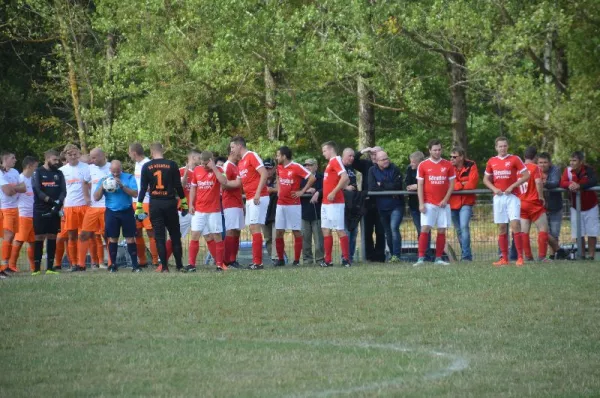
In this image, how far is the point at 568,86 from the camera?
36.4 m

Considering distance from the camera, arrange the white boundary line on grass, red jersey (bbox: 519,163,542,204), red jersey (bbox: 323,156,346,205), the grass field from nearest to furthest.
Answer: the white boundary line on grass < the grass field < red jersey (bbox: 323,156,346,205) < red jersey (bbox: 519,163,542,204)

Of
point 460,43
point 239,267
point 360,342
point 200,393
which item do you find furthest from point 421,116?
point 200,393

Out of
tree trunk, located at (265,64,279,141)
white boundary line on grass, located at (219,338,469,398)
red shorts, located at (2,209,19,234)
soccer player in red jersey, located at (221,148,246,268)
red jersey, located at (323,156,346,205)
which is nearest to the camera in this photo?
white boundary line on grass, located at (219,338,469,398)

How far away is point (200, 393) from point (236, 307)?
517 cm

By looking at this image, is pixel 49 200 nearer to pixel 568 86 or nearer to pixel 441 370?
pixel 441 370

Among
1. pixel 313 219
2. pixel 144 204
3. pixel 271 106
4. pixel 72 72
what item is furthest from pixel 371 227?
pixel 72 72

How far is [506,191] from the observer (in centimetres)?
1953

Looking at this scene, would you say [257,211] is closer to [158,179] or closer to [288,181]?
[288,181]

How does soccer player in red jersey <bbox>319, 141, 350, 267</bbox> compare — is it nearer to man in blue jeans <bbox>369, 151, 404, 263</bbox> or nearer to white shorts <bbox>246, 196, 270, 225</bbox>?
white shorts <bbox>246, 196, 270, 225</bbox>

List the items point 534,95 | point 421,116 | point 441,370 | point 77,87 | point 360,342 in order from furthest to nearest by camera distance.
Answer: point 77,87
point 421,116
point 534,95
point 360,342
point 441,370

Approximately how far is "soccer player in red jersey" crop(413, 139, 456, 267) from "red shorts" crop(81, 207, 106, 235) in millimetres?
5553

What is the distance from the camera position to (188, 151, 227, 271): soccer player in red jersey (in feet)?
63.7

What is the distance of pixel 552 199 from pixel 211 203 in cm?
631

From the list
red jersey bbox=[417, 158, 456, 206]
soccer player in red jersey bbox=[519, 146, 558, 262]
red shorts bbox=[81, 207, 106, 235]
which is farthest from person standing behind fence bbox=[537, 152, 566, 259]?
red shorts bbox=[81, 207, 106, 235]
